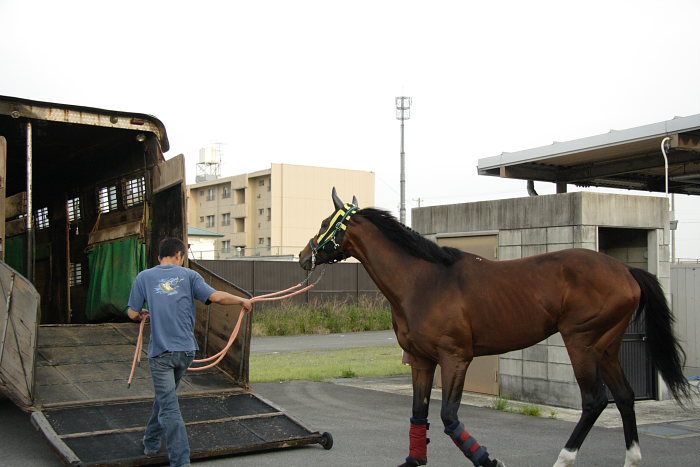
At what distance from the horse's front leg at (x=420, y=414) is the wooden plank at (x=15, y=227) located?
30.4 feet

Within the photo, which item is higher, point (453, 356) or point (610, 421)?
point (453, 356)

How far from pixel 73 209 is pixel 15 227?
120 cm

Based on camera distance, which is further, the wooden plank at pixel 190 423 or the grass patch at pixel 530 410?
the grass patch at pixel 530 410

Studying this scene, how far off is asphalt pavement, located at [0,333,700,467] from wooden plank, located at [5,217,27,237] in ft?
13.3

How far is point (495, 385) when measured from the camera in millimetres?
10617

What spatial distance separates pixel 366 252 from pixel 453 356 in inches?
46.5

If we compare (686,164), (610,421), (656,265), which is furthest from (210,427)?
(686,164)

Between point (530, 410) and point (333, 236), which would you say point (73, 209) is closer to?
point (333, 236)

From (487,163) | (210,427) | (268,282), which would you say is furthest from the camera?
(268,282)

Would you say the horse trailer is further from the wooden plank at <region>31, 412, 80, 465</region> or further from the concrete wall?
the concrete wall

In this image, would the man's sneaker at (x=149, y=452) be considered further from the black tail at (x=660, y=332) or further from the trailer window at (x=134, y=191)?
the trailer window at (x=134, y=191)

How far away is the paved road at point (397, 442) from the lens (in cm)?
672

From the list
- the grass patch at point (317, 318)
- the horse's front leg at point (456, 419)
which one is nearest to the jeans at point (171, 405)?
the horse's front leg at point (456, 419)

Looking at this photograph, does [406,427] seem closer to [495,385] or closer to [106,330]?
[495,385]
